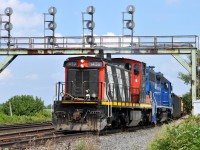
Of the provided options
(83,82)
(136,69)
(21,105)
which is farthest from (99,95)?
(21,105)

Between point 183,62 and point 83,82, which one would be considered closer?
point 83,82

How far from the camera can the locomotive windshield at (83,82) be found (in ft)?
62.5

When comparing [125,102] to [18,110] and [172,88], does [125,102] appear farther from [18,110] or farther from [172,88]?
[18,110]

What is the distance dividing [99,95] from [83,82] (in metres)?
0.87

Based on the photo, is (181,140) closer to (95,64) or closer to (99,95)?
(99,95)

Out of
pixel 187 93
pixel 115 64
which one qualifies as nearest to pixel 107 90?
pixel 115 64

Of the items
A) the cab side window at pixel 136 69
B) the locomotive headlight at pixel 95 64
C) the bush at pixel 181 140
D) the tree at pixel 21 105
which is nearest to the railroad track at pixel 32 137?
the locomotive headlight at pixel 95 64

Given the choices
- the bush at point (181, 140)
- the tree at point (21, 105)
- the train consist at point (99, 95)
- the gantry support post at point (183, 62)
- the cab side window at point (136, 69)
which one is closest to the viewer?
the bush at point (181, 140)

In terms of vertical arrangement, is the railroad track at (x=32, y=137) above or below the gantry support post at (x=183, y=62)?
below

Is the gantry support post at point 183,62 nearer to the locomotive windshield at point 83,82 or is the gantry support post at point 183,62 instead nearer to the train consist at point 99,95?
the train consist at point 99,95

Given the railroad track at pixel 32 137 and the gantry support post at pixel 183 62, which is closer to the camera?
the railroad track at pixel 32 137

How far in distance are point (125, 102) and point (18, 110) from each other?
1987 centimetres

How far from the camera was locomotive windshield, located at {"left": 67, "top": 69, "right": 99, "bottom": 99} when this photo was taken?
62.5 ft

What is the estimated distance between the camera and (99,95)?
1889 centimetres
